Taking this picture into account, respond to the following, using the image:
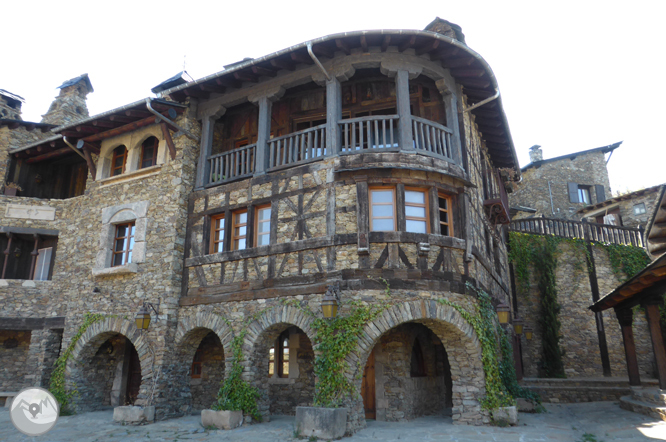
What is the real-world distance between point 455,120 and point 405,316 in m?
4.64

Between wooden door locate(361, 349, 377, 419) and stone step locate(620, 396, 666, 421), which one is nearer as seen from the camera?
stone step locate(620, 396, 666, 421)

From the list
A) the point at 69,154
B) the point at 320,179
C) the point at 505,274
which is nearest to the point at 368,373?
the point at 320,179

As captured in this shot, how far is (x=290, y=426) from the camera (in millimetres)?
9414

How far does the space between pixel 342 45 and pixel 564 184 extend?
60.8 ft

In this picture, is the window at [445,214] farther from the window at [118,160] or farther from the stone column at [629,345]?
the window at [118,160]

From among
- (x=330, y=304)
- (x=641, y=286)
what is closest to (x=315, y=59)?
(x=330, y=304)

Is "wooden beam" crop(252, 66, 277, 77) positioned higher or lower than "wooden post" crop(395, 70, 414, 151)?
higher

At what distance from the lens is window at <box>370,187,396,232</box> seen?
9773 millimetres

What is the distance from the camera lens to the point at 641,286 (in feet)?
31.6

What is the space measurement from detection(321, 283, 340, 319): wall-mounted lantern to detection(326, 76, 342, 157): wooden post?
117 inches

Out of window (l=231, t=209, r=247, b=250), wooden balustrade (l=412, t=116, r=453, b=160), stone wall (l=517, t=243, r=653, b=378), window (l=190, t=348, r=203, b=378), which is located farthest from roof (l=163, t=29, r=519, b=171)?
stone wall (l=517, t=243, r=653, b=378)

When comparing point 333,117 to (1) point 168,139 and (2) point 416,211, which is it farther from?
(1) point 168,139

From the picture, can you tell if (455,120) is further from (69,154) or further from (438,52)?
(69,154)

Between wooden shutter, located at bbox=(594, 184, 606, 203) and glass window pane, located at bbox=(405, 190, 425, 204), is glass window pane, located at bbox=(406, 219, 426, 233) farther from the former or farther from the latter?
wooden shutter, located at bbox=(594, 184, 606, 203)
